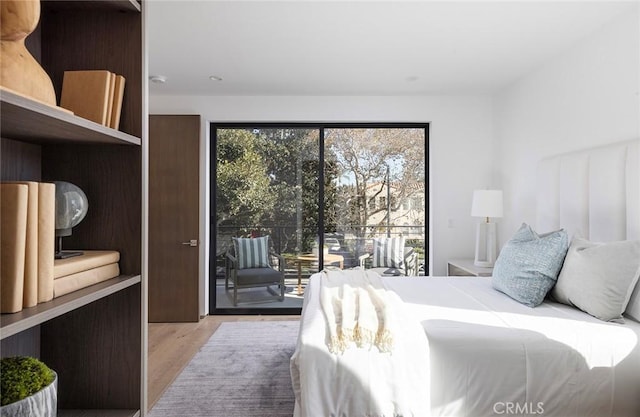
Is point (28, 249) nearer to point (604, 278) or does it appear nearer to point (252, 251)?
point (604, 278)

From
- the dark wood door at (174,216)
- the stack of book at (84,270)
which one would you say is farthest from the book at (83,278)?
the dark wood door at (174,216)

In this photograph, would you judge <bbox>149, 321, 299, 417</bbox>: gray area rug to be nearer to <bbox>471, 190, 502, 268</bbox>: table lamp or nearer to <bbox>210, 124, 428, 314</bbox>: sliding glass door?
<bbox>210, 124, 428, 314</bbox>: sliding glass door

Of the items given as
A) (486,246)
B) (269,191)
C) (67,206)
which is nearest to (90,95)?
(67,206)

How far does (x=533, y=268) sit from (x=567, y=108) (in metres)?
1.54

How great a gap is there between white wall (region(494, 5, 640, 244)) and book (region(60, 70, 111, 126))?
9.61ft

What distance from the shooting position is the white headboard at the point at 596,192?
7.41ft

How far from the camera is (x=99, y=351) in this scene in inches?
40.4

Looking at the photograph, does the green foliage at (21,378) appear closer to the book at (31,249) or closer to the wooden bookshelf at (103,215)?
the book at (31,249)

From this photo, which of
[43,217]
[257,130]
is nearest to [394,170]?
[257,130]

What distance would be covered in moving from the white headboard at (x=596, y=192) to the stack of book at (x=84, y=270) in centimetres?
274

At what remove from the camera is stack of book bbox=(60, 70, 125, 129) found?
0.94 m

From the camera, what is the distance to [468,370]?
1731 mm

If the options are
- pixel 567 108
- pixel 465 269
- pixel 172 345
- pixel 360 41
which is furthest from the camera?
pixel 465 269

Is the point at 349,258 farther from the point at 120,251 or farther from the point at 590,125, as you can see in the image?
the point at 120,251
